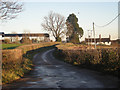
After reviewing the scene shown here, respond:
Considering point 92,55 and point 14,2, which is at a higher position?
point 14,2

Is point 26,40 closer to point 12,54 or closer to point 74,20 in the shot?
point 74,20

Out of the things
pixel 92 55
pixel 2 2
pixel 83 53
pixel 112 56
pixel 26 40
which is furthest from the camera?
pixel 26 40

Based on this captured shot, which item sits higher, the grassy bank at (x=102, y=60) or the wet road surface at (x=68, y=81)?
the grassy bank at (x=102, y=60)

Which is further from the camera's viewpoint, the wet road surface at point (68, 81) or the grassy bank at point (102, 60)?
the grassy bank at point (102, 60)

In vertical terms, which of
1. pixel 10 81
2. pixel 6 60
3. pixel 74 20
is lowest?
pixel 10 81

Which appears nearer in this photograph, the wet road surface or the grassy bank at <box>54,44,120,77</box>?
the wet road surface

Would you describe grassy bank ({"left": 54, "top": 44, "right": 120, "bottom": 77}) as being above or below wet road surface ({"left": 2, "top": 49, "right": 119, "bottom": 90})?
above

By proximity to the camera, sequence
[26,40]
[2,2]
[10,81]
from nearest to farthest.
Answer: [10,81] → [2,2] → [26,40]

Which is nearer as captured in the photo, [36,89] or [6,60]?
[36,89]

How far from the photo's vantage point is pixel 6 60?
16000 mm

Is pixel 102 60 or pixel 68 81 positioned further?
pixel 102 60

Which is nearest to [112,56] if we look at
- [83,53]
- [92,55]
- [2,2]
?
[92,55]

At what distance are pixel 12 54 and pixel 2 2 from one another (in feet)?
15.5

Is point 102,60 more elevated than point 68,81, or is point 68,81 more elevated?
point 102,60
